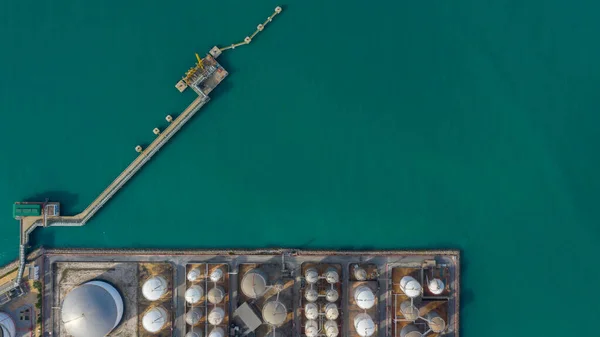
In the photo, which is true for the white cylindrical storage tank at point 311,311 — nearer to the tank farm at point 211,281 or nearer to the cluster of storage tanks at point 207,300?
the tank farm at point 211,281

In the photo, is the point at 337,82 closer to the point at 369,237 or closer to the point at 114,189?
the point at 369,237

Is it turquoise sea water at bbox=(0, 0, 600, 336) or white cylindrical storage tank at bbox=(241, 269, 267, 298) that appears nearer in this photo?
white cylindrical storage tank at bbox=(241, 269, 267, 298)

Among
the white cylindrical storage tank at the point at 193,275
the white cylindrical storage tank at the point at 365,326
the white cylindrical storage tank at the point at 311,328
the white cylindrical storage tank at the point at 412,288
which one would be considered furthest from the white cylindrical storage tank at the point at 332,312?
the white cylindrical storage tank at the point at 193,275

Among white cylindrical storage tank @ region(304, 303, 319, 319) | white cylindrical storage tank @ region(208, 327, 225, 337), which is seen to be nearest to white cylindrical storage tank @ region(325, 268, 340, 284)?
white cylindrical storage tank @ region(304, 303, 319, 319)

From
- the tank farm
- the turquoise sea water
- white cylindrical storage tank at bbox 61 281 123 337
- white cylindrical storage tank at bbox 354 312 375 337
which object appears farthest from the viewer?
the turquoise sea water

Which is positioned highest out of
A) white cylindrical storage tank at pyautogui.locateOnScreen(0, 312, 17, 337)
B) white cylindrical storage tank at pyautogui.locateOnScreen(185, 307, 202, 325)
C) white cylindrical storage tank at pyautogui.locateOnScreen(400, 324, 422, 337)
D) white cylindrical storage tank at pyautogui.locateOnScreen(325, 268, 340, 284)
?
white cylindrical storage tank at pyautogui.locateOnScreen(325, 268, 340, 284)

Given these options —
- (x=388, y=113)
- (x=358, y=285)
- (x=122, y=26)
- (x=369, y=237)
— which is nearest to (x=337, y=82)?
(x=388, y=113)

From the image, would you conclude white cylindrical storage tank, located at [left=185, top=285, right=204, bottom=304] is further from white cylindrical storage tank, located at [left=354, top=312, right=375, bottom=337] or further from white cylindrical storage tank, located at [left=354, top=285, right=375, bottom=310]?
white cylindrical storage tank, located at [left=354, top=312, right=375, bottom=337]
